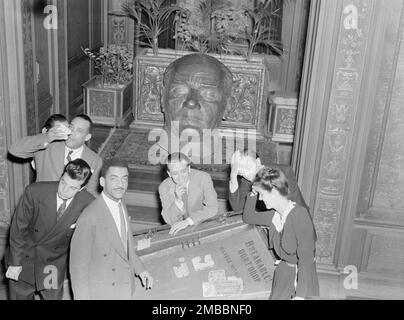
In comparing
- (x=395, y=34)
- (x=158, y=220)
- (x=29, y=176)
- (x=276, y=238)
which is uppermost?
(x=395, y=34)

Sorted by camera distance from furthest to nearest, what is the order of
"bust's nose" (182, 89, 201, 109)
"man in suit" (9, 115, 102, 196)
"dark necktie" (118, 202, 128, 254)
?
"bust's nose" (182, 89, 201, 109)
"man in suit" (9, 115, 102, 196)
"dark necktie" (118, 202, 128, 254)

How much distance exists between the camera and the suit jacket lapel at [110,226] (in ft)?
10.6

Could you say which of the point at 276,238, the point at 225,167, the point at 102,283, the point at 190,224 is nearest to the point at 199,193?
the point at 190,224

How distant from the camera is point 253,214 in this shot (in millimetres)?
3754

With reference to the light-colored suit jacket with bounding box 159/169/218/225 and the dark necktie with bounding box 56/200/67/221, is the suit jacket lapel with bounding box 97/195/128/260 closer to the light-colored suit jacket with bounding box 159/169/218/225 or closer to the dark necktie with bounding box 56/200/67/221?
the dark necktie with bounding box 56/200/67/221

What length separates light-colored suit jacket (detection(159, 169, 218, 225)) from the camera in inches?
156

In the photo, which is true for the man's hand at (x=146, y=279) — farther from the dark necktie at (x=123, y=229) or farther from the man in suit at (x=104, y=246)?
the dark necktie at (x=123, y=229)

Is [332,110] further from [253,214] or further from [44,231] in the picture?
[44,231]

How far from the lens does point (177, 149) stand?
7.26m

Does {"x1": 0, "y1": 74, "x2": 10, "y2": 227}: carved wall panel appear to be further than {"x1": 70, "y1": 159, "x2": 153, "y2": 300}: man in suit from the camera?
Yes

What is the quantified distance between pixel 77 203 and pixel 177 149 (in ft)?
11.8

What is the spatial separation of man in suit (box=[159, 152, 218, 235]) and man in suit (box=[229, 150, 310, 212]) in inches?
6.3

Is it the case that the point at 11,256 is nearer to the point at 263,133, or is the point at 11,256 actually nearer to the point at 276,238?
the point at 276,238

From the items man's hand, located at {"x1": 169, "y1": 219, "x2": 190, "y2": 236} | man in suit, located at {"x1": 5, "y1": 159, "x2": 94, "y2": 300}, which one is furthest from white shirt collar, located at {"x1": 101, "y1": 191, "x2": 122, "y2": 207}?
man's hand, located at {"x1": 169, "y1": 219, "x2": 190, "y2": 236}
